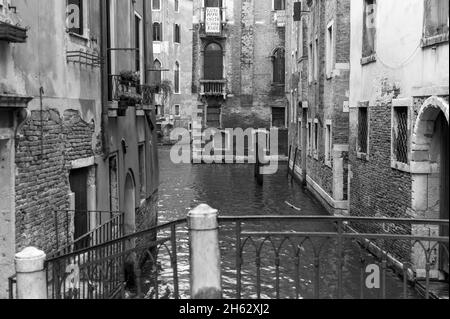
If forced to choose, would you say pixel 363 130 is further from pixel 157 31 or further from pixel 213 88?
pixel 157 31

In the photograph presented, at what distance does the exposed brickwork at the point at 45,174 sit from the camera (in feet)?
21.8

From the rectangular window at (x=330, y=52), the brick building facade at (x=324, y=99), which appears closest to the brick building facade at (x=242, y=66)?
the brick building facade at (x=324, y=99)

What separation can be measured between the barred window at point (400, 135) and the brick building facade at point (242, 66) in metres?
23.8

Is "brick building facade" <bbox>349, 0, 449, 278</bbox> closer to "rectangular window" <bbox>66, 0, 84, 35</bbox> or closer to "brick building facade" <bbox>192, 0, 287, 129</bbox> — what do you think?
"rectangular window" <bbox>66, 0, 84, 35</bbox>

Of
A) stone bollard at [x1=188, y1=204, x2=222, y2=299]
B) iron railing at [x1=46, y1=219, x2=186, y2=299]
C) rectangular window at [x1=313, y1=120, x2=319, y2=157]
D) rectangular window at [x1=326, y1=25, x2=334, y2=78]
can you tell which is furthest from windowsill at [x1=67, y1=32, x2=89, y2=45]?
rectangular window at [x1=313, y1=120, x2=319, y2=157]

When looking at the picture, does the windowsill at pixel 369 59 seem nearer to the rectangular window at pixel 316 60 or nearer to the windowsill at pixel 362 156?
the windowsill at pixel 362 156

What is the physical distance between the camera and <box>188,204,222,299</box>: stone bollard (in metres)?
5.06

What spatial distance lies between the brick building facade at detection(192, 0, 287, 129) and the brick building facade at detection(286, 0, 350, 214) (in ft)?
29.1
